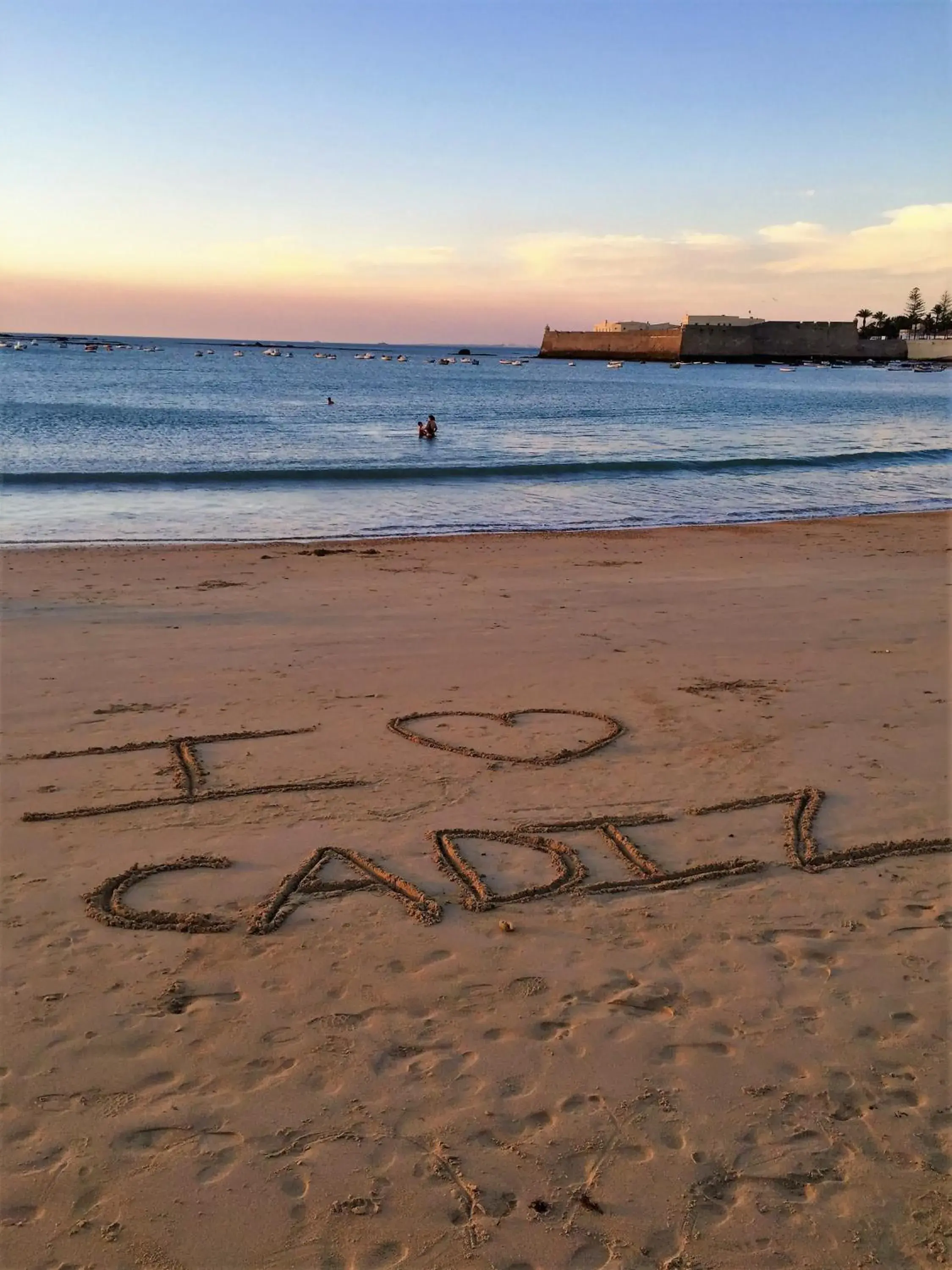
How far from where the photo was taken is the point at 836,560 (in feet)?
41.5

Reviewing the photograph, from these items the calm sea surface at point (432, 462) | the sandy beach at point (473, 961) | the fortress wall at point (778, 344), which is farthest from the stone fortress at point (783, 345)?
the sandy beach at point (473, 961)

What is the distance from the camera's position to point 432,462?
976 inches

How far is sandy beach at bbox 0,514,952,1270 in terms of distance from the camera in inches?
97.7

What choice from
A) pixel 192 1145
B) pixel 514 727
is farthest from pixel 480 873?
pixel 514 727

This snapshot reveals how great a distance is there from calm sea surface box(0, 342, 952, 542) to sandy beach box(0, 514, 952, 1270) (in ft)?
30.7

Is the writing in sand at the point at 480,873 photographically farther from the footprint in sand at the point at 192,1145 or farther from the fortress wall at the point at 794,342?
the fortress wall at the point at 794,342

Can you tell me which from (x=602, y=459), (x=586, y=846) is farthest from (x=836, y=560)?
(x=602, y=459)

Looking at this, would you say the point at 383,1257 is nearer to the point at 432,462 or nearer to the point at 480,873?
the point at 480,873

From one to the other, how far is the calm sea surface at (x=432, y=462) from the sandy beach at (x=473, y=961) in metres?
9.36

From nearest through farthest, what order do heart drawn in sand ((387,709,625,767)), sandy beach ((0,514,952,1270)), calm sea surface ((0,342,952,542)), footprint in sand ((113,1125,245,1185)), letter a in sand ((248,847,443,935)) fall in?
sandy beach ((0,514,952,1270)) < footprint in sand ((113,1125,245,1185)) < letter a in sand ((248,847,443,935)) < heart drawn in sand ((387,709,625,767)) < calm sea surface ((0,342,952,542))

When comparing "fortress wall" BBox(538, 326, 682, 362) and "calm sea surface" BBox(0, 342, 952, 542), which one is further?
"fortress wall" BBox(538, 326, 682, 362)

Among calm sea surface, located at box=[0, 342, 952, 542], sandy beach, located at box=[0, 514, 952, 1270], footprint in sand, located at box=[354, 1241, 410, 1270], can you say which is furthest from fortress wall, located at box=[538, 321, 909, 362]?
footprint in sand, located at box=[354, 1241, 410, 1270]

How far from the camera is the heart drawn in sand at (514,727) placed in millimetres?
5441

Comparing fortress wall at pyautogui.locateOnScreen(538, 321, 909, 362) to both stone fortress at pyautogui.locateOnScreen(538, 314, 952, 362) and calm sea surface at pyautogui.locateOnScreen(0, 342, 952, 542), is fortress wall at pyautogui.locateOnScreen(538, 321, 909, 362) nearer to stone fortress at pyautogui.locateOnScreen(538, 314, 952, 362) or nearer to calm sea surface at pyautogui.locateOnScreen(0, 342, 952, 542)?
stone fortress at pyautogui.locateOnScreen(538, 314, 952, 362)
